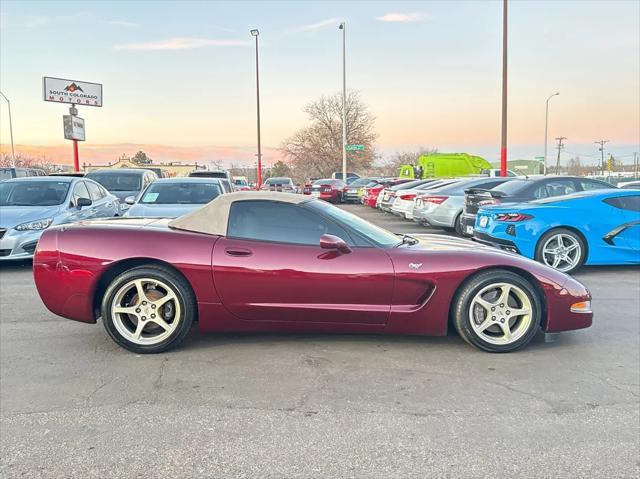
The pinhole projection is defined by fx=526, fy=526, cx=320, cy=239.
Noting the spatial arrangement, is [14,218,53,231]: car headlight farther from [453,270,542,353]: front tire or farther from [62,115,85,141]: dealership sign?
[62,115,85,141]: dealership sign

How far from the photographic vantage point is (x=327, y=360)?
4043 millimetres

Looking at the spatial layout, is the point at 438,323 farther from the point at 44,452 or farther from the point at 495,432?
the point at 44,452

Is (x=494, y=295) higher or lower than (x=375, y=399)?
higher

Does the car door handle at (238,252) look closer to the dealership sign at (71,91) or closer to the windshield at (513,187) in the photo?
the windshield at (513,187)

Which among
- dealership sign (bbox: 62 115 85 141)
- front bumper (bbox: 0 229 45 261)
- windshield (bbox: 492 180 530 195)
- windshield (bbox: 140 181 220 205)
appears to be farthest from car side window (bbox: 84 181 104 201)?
dealership sign (bbox: 62 115 85 141)

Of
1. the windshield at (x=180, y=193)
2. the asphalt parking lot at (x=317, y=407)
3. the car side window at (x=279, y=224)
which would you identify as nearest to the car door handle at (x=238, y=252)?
the car side window at (x=279, y=224)

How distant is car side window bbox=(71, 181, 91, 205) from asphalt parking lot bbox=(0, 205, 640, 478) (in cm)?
464

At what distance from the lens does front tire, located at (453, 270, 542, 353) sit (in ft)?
13.8

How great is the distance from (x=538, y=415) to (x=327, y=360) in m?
1.54

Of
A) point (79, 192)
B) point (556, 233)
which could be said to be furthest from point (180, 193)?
point (556, 233)

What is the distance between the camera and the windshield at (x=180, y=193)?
30.5 ft

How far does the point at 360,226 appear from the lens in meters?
4.55

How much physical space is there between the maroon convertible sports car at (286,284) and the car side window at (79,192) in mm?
5040

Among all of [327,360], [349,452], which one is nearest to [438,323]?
[327,360]
